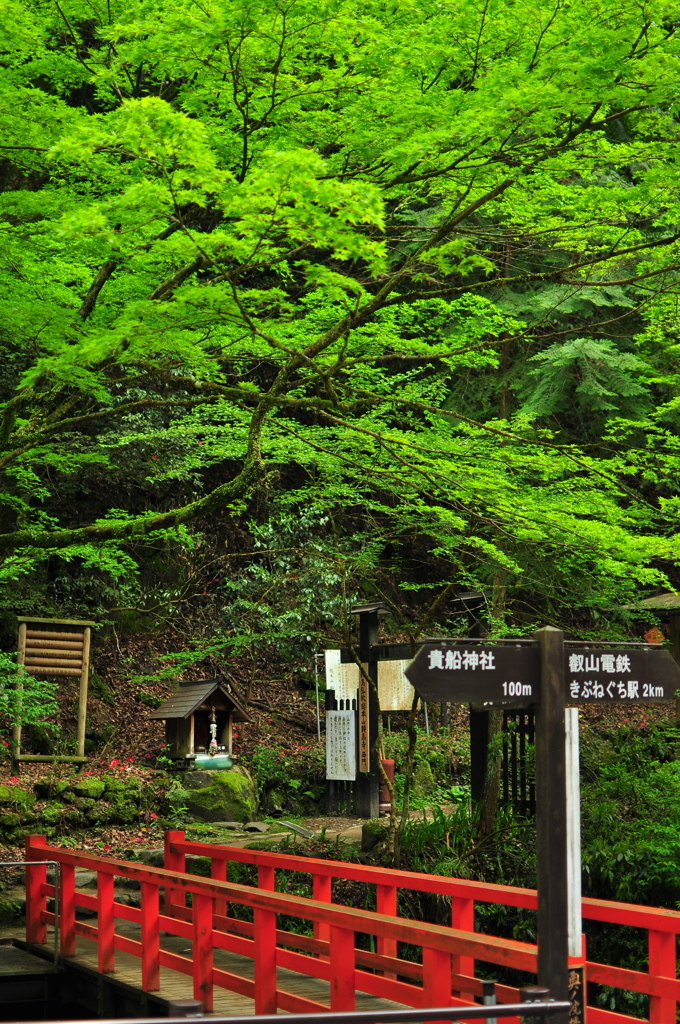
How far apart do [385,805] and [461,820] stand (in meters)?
3.91

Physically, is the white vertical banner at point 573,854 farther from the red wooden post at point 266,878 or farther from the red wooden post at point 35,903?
the red wooden post at point 35,903

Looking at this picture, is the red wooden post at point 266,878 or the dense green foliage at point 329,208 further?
the red wooden post at point 266,878

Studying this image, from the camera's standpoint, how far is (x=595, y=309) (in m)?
17.2

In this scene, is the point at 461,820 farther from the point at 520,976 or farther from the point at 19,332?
the point at 19,332


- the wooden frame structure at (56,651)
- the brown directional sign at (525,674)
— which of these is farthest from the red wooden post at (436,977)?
the wooden frame structure at (56,651)

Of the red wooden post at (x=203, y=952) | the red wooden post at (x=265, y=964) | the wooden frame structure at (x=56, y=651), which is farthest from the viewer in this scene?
the wooden frame structure at (x=56, y=651)

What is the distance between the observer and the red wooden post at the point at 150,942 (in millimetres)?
6734

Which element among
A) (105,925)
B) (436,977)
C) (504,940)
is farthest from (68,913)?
(504,940)

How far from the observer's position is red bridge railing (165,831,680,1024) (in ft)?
16.6

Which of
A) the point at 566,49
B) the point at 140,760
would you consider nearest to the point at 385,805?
the point at 140,760

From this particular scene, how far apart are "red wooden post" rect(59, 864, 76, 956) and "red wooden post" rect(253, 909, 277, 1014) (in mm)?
2947

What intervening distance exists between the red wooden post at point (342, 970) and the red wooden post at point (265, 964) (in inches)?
19.9

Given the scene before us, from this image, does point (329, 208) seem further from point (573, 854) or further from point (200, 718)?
point (200, 718)

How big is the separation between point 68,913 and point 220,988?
1797mm
